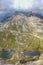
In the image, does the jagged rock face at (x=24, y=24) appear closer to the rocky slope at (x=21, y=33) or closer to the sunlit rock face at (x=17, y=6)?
the rocky slope at (x=21, y=33)

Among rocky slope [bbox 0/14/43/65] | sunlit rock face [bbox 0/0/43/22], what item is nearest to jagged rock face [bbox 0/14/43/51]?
rocky slope [bbox 0/14/43/65]

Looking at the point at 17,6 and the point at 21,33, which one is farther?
the point at 17,6

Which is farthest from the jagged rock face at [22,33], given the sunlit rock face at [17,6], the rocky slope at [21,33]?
the sunlit rock face at [17,6]

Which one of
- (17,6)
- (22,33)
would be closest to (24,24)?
(22,33)

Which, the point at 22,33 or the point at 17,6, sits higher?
the point at 17,6

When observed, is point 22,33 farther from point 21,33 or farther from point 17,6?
point 17,6

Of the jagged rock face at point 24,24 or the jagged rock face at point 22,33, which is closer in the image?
the jagged rock face at point 22,33

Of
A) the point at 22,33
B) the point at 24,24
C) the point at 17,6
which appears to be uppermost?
the point at 17,6

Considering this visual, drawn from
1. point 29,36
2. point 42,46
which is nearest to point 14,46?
point 29,36

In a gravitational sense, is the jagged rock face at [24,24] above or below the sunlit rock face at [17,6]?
below

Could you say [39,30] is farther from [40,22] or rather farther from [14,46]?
[14,46]

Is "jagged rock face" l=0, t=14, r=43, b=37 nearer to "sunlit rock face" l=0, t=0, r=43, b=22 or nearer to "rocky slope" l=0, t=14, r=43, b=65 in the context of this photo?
"rocky slope" l=0, t=14, r=43, b=65
